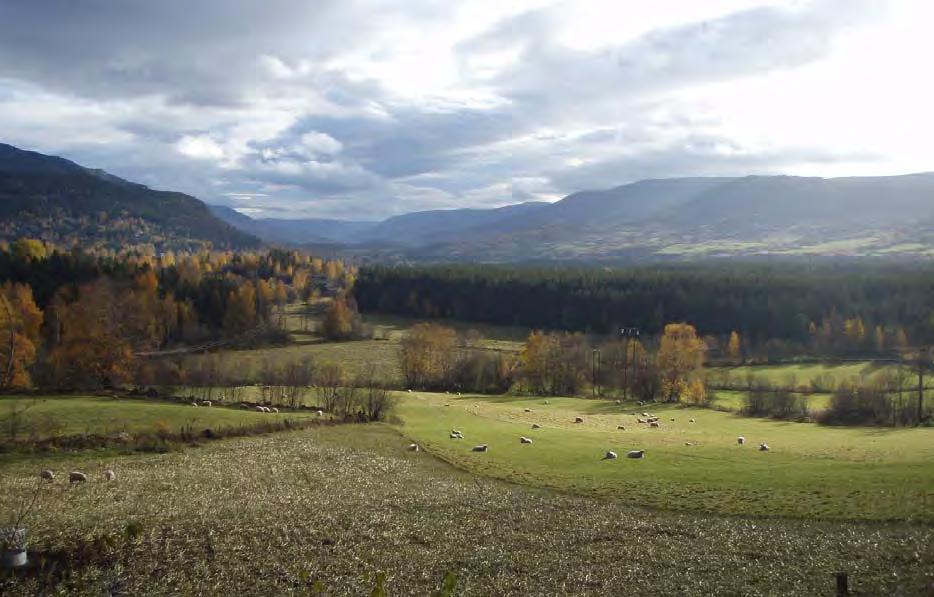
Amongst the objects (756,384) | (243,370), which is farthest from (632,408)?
(243,370)

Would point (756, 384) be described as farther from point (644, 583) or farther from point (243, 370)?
point (644, 583)

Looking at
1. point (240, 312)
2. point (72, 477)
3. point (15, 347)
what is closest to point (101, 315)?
point (15, 347)

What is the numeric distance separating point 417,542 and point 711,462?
69.7 ft

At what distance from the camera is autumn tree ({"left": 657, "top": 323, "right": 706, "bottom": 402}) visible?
96.8 m

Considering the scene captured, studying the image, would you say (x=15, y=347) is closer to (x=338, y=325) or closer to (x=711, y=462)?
(x=338, y=325)

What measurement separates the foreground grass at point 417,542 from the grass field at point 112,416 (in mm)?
9205

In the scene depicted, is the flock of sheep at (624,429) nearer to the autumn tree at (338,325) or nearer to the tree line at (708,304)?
the tree line at (708,304)

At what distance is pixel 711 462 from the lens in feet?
132

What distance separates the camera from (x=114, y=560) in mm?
23734

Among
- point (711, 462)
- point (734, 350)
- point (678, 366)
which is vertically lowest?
point (734, 350)

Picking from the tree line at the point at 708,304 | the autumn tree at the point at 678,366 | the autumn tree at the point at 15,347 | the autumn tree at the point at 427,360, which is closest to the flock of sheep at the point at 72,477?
the autumn tree at the point at 15,347

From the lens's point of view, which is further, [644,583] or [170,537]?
[170,537]

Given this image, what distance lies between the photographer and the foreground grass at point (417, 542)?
2205 cm

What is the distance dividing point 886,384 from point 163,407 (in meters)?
84.1
